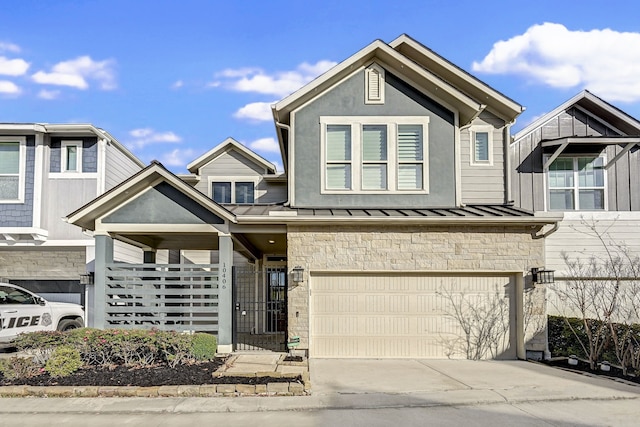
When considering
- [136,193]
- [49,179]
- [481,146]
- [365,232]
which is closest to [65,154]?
[49,179]

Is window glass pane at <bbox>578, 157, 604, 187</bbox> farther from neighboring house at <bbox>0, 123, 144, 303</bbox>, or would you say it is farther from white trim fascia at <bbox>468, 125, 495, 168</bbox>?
neighboring house at <bbox>0, 123, 144, 303</bbox>

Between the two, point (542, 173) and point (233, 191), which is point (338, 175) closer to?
point (542, 173)

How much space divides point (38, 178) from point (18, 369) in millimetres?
7490

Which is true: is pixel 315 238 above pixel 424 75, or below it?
below

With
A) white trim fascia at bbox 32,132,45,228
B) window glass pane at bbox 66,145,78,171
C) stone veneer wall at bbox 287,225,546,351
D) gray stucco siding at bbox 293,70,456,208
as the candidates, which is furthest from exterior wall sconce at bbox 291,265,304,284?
white trim fascia at bbox 32,132,45,228

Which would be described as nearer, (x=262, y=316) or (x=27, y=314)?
(x=27, y=314)

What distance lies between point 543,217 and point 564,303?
356cm

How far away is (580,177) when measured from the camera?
16125mm

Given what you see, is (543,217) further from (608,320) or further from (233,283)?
(233,283)

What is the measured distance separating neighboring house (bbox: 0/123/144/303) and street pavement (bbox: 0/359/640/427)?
8041 millimetres

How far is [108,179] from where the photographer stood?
52.4 ft

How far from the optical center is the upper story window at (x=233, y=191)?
19688mm

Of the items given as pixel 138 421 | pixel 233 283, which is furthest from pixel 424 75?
pixel 138 421

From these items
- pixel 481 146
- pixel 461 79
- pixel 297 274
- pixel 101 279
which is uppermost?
pixel 461 79
